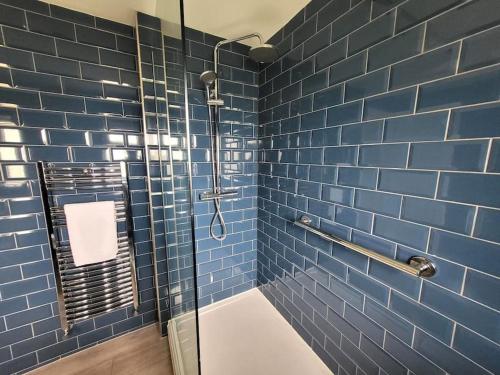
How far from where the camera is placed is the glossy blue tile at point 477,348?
57 cm

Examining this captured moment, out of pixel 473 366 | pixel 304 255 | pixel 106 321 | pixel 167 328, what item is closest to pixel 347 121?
pixel 304 255

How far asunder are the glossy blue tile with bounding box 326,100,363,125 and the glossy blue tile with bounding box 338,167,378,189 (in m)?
0.23

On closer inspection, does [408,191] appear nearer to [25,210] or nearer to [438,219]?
[438,219]

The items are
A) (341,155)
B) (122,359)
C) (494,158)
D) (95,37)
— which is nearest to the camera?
(494,158)

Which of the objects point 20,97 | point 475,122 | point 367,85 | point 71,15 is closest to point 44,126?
point 20,97

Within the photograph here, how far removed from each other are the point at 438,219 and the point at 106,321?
2002 mm

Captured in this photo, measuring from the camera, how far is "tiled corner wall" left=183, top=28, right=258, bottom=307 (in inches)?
54.2

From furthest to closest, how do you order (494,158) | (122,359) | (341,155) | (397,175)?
(122,359) < (341,155) < (397,175) < (494,158)

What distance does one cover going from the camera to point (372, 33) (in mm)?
799

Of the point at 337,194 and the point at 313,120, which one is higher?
the point at 313,120

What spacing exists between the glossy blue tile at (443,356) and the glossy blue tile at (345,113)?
2.94 feet

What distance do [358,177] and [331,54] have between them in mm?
639

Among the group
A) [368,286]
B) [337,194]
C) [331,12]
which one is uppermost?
[331,12]

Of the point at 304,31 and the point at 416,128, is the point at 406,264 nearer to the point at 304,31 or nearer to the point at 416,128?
the point at 416,128
